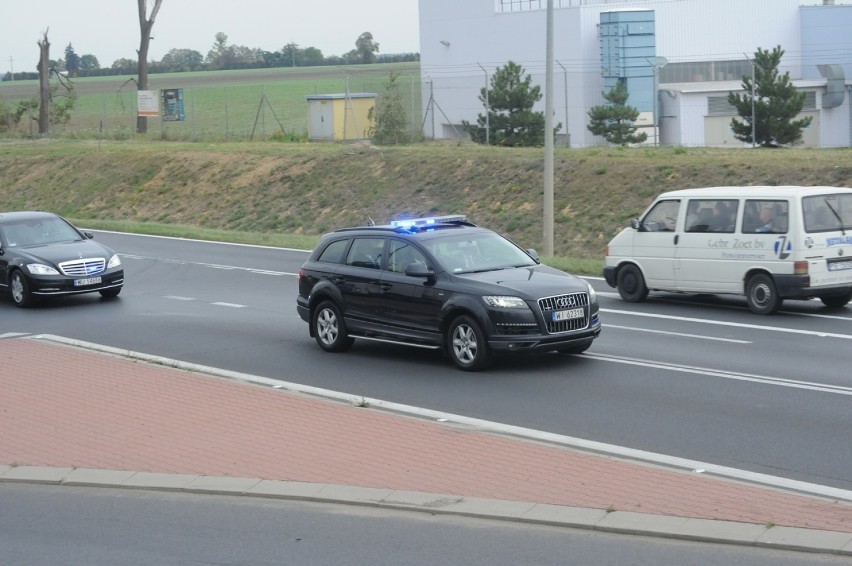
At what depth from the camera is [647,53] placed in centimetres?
6066

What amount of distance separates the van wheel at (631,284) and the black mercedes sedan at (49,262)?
28.5 feet

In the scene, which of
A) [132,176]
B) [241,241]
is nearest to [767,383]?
[241,241]

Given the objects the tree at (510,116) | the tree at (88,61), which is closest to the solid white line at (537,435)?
the tree at (510,116)

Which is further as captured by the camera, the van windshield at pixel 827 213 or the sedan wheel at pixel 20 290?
the sedan wheel at pixel 20 290

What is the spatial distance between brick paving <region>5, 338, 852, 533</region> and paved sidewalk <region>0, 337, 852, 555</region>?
0.05ft

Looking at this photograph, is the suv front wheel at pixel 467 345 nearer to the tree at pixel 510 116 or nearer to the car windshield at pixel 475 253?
the car windshield at pixel 475 253

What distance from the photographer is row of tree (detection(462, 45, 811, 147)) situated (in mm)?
46094

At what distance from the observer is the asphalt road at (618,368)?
404 inches

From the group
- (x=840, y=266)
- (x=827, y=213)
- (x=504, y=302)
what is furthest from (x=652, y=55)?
(x=504, y=302)

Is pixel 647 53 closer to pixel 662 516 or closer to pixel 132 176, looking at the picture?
pixel 132 176

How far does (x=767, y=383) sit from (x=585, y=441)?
325 centimetres

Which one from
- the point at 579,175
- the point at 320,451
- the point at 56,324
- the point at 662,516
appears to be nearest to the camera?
the point at 662,516

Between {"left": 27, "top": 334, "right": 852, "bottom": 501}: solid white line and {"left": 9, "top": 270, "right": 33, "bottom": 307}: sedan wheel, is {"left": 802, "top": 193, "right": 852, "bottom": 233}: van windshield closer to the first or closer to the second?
{"left": 27, "top": 334, "right": 852, "bottom": 501}: solid white line

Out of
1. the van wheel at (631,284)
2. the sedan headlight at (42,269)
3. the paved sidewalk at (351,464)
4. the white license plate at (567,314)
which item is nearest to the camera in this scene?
the paved sidewalk at (351,464)
